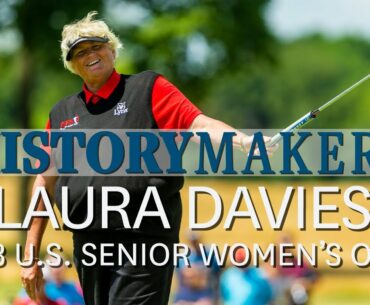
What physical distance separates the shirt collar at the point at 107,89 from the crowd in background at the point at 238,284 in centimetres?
499

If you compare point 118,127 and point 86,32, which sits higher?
point 86,32

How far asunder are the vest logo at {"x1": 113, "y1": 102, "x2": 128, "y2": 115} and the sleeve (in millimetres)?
145

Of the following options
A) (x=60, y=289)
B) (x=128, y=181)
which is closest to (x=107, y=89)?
(x=128, y=181)

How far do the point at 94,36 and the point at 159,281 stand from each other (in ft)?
4.20

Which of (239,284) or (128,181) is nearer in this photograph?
(128,181)

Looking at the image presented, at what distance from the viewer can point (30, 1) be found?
2895 centimetres

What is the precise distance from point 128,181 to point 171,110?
16.2 inches

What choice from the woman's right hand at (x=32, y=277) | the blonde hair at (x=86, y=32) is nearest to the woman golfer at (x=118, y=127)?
the blonde hair at (x=86, y=32)

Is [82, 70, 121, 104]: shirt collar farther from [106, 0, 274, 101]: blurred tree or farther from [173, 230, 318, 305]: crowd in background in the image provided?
[106, 0, 274, 101]: blurred tree

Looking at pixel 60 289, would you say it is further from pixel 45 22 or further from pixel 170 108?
pixel 45 22

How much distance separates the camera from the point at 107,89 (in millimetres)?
6516

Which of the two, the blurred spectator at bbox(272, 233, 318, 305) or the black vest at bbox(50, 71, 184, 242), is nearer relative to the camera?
the black vest at bbox(50, 71, 184, 242)

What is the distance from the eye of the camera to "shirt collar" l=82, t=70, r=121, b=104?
21.4ft

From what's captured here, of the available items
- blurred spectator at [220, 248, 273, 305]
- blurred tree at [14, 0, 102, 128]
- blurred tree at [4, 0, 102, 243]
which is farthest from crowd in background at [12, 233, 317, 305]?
blurred tree at [14, 0, 102, 128]
